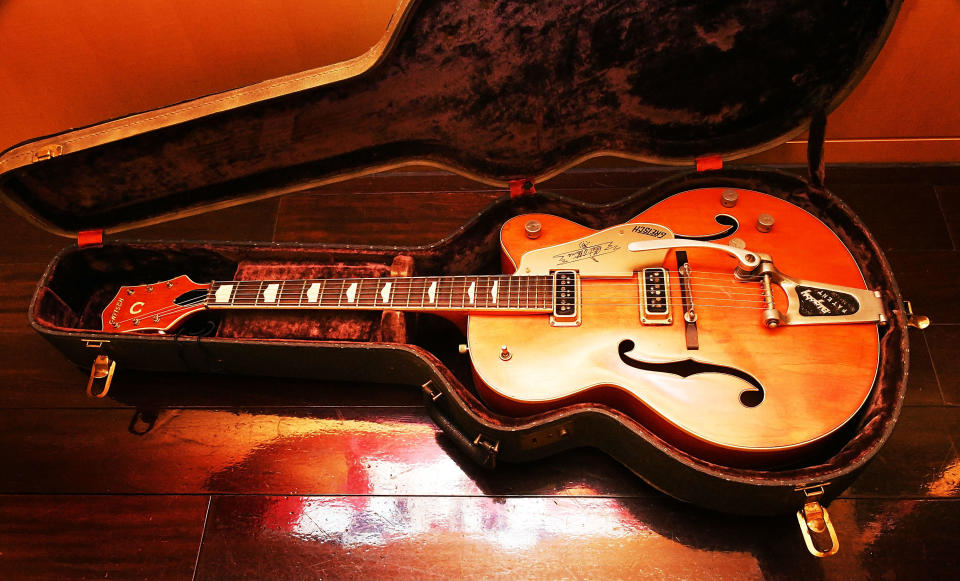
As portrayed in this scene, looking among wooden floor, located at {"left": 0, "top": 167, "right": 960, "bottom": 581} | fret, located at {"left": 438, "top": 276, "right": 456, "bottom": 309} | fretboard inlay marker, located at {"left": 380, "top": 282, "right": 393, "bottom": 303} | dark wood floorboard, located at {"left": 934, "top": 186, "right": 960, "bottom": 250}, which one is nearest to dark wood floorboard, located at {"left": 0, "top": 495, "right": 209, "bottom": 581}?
wooden floor, located at {"left": 0, "top": 167, "right": 960, "bottom": 581}

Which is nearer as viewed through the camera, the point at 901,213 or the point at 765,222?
the point at 765,222

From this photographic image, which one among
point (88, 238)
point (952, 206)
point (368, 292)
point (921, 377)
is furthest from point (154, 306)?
point (952, 206)

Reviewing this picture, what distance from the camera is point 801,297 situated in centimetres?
143

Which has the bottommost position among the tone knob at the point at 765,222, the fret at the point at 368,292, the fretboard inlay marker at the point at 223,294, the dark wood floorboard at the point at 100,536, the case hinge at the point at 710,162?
the dark wood floorboard at the point at 100,536

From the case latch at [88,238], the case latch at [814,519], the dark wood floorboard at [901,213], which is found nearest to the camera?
the case latch at [814,519]

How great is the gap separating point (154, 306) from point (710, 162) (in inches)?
55.4

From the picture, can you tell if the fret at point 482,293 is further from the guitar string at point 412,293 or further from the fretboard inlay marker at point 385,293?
the fretboard inlay marker at point 385,293

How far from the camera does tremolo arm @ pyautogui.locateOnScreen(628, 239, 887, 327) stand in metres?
1.40

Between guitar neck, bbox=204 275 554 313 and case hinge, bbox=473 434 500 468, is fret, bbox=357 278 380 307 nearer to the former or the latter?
guitar neck, bbox=204 275 554 313

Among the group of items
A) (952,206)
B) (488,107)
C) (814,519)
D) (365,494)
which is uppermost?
(952,206)

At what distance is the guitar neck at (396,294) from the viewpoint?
1514 mm

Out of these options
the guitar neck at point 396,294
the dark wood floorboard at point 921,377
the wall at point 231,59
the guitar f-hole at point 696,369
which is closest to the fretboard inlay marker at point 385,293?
the guitar neck at point 396,294

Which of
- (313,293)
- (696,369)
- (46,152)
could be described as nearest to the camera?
(696,369)

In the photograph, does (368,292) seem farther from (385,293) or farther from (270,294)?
(270,294)
